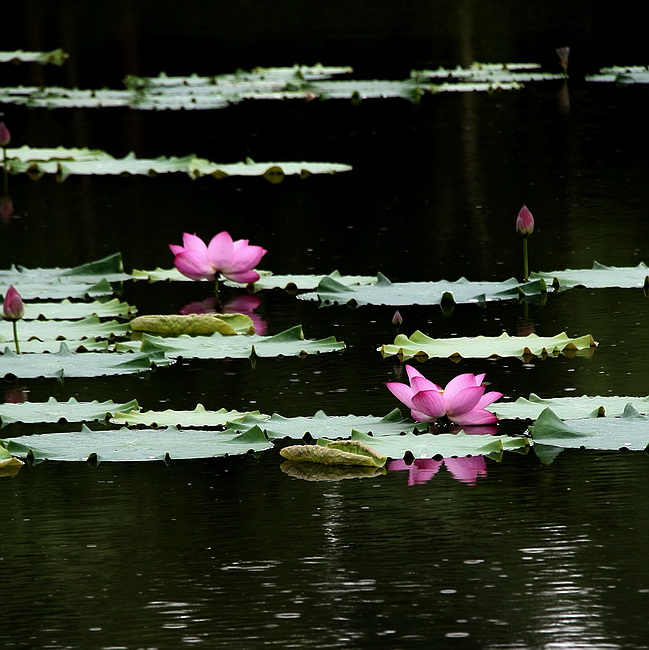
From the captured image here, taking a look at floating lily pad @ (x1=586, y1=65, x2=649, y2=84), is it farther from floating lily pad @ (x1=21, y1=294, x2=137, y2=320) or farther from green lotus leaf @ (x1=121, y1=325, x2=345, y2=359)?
green lotus leaf @ (x1=121, y1=325, x2=345, y2=359)

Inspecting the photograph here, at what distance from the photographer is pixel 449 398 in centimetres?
321

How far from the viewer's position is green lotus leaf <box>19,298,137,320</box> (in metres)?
4.51

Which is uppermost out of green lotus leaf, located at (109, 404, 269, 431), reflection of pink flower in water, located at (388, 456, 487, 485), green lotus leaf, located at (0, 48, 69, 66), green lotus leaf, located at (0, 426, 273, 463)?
green lotus leaf, located at (0, 48, 69, 66)

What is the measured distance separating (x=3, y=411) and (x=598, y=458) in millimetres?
1294

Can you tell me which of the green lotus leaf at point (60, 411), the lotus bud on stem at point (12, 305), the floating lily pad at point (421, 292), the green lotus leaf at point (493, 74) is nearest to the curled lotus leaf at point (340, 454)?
the green lotus leaf at point (60, 411)

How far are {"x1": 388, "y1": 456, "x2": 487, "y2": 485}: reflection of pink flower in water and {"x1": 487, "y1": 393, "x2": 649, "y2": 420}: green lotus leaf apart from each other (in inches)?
8.2

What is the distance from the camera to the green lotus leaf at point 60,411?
3.39 meters

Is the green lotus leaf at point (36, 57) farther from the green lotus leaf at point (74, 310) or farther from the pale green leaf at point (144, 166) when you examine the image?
the green lotus leaf at point (74, 310)

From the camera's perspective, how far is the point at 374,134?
9.68 meters

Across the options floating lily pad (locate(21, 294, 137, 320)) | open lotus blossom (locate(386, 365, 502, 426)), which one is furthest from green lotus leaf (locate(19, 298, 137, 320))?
open lotus blossom (locate(386, 365, 502, 426))

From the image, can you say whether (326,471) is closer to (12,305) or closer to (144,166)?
(12,305)

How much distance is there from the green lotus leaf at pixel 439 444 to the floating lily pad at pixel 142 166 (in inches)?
187

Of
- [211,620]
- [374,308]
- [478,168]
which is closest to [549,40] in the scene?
[478,168]

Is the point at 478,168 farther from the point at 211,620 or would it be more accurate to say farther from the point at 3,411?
the point at 211,620
